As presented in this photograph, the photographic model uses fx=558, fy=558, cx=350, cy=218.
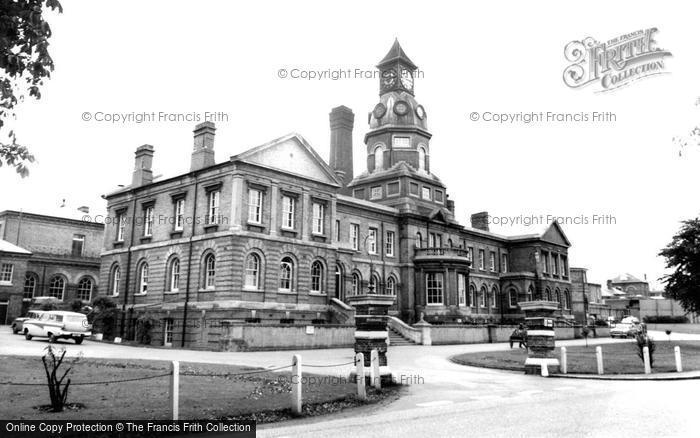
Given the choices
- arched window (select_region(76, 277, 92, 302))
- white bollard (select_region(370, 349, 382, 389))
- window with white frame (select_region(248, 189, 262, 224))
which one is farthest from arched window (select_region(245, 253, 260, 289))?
arched window (select_region(76, 277, 92, 302))

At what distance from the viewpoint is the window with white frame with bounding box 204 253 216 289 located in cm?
3103

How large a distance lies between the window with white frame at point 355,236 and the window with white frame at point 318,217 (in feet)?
22.2

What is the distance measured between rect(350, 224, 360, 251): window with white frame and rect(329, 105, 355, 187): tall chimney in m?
16.7

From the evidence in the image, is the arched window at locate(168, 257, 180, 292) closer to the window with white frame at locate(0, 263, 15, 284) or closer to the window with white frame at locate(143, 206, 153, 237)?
the window with white frame at locate(143, 206, 153, 237)

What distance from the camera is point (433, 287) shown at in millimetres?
45281

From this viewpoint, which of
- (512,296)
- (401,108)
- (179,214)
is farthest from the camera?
(512,296)

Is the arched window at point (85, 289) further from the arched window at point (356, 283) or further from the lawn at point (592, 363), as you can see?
the lawn at point (592, 363)

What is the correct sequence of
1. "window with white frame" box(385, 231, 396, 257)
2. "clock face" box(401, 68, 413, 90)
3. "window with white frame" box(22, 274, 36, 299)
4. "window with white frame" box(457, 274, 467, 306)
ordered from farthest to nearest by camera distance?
"clock face" box(401, 68, 413, 90) < "window with white frame" box(22, 274, 36, 299) < "window with white frame" box(457, 274, 467, 306) < "window with white frame" box(385, 231, 396, 257)

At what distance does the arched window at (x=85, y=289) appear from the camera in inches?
1967

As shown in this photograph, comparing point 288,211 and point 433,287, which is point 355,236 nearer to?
point 433,287

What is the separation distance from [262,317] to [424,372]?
1362 cm

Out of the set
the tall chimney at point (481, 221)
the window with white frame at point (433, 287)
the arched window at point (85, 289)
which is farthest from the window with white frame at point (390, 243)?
the arched window at point (85, 289)

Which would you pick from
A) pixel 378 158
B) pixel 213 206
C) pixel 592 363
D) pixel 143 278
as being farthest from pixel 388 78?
pixel 592 363

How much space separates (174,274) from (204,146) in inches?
310
